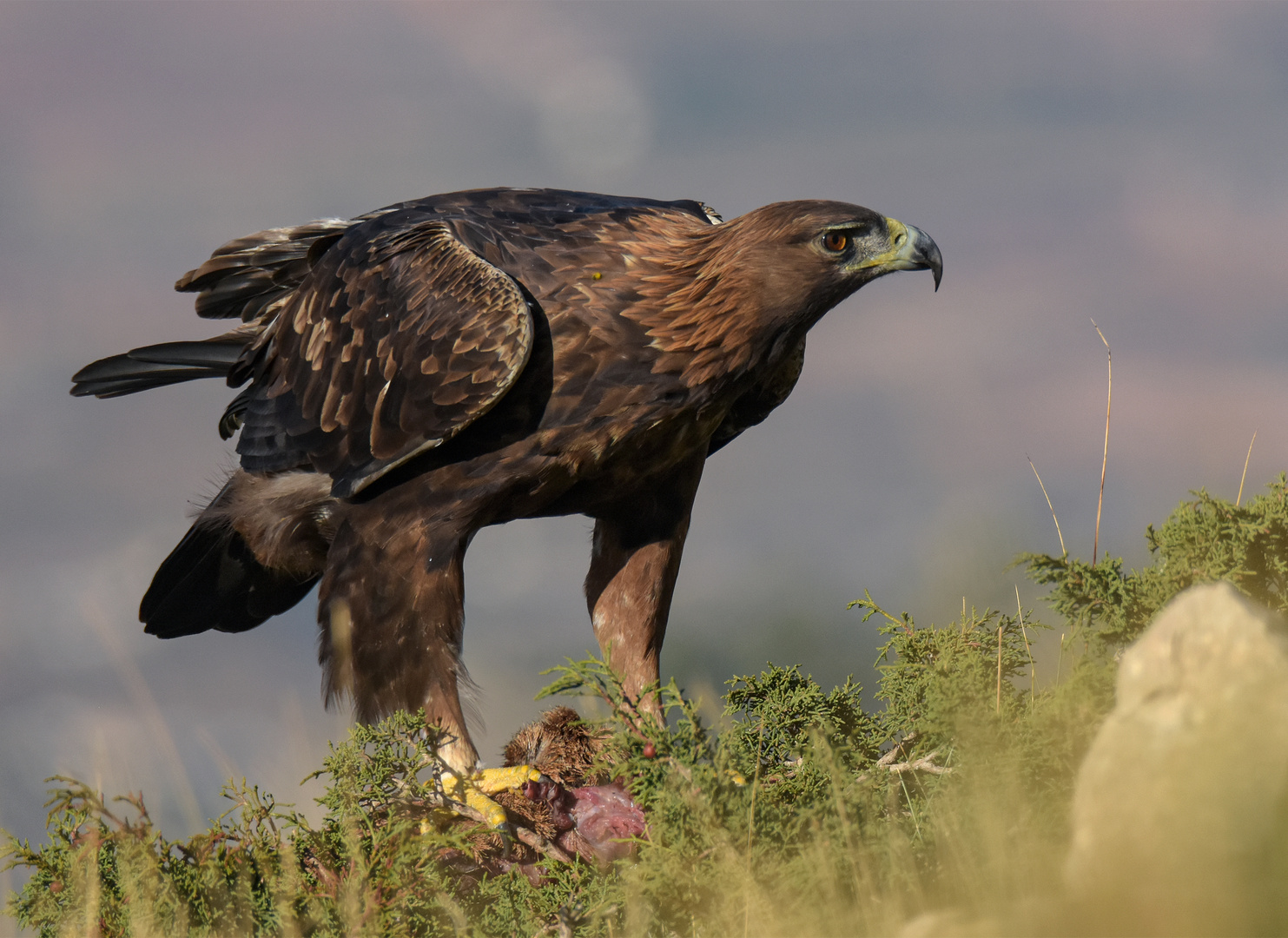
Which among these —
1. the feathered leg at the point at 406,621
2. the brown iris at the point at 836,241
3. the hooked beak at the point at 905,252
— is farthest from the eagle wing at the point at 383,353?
the hooked beak at the point at 905,252

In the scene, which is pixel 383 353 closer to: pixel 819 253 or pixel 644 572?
pixel 644 572

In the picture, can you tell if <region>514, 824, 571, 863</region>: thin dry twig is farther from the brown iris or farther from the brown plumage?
the brown iris

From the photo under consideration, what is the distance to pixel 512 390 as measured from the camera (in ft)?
16.3

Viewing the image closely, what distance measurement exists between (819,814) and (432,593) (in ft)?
7.35

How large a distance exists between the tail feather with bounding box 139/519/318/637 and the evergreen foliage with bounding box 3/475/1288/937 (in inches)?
115

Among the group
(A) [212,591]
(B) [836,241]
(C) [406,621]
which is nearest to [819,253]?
(B) [836,241]

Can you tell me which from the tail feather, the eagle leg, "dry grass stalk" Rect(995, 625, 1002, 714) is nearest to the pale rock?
"dry grass stalk" Rect(995, 625, 1002, 714)

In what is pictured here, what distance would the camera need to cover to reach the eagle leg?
19.1 feet

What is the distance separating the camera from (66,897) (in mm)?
3629

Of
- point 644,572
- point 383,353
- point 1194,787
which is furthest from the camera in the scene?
point 644,572

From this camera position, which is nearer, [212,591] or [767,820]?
[767,820]

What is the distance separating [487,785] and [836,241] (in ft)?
8.47

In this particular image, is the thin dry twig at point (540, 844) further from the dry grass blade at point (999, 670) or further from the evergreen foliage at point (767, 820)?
the dry grass blade at point (999, 670)

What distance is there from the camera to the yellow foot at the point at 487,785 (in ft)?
13.1
